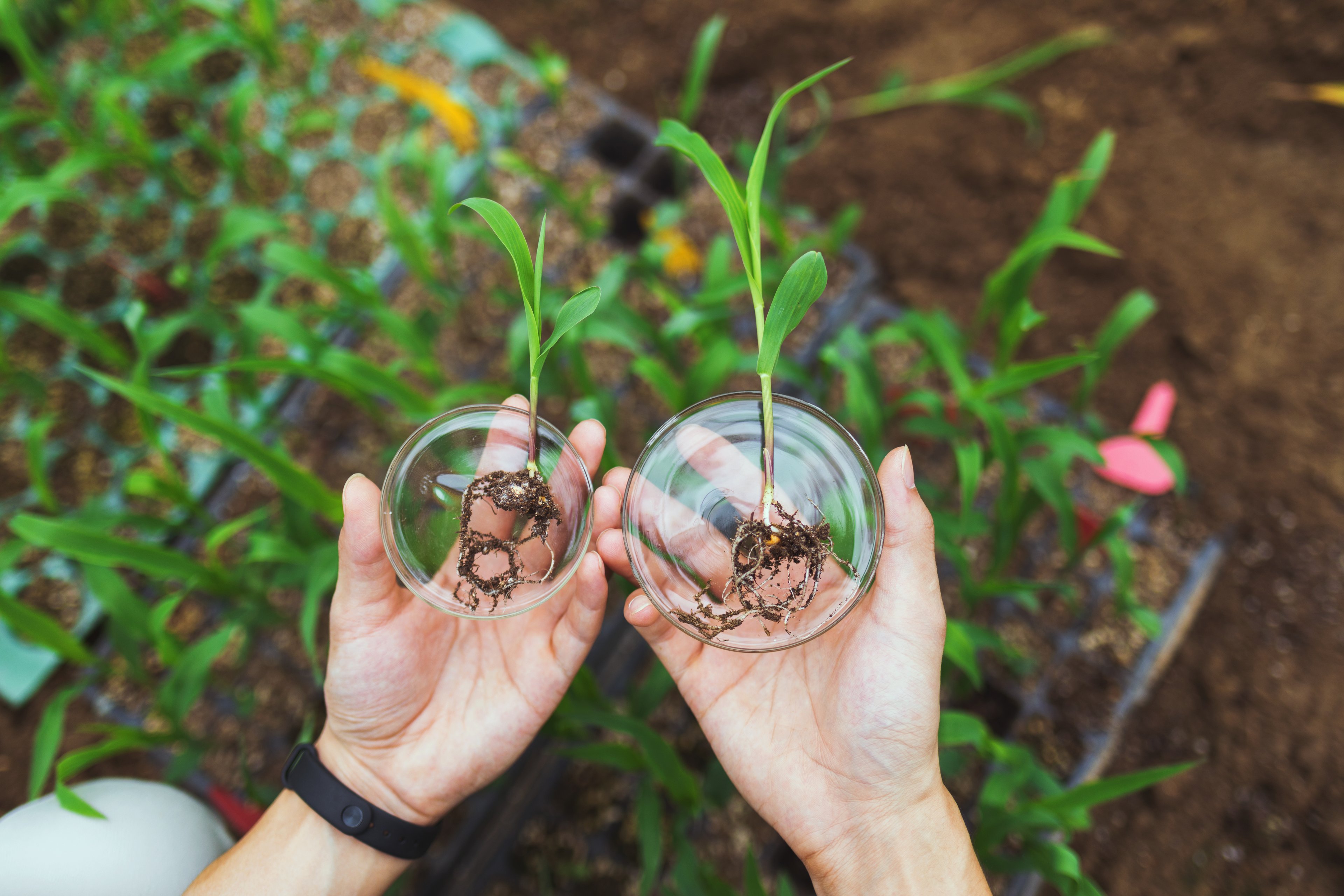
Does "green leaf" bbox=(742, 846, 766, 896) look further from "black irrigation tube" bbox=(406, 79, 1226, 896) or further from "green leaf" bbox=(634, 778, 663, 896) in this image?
"black irrigation tube" bbox=(406, 79, 1226, 896)

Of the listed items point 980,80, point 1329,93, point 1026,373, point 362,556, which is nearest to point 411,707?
point 362,556

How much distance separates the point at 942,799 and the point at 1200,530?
934mm

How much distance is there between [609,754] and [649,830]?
108 mm

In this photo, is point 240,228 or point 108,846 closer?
point 108,846

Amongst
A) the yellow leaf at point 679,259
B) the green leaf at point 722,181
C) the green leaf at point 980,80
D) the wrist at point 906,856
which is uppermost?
the green leaf at point 722,181

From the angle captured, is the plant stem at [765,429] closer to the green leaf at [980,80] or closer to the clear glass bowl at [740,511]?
the clear glass bowl at [740,511]

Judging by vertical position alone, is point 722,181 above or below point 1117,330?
above

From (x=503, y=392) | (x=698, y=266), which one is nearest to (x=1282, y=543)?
(x=698, y=266)

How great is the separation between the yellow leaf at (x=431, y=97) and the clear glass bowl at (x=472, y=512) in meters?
1.11

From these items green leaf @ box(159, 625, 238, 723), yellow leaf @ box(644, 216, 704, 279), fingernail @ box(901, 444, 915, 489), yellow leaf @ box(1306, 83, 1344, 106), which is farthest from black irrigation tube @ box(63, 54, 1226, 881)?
yellow leaf @ box(1306, 83, 1344, 106)

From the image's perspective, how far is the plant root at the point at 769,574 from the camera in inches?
33.2

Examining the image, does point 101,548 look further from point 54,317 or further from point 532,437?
point 532,437

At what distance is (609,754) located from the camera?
1.05 m

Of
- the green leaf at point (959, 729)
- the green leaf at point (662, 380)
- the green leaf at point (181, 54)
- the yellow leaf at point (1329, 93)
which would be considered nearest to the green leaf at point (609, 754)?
the green leaf at point (959, 729)
